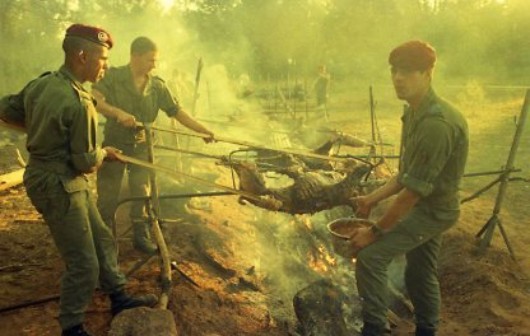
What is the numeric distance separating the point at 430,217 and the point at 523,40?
24.1 meters

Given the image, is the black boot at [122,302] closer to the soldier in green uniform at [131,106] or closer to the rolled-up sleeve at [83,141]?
the rolled-up sleeve at [83,141]

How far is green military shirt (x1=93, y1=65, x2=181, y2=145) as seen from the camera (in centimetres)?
491

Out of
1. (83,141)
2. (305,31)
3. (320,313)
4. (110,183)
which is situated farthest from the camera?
(305,31)

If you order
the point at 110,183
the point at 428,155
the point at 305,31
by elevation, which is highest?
the point at 305,31

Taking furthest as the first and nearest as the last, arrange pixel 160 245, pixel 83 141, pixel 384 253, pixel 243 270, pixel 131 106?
1. pixel 243 270
2. pixel 131 106
3. pixel 160 245
4. pixel 384 253
5. pixel 83 141

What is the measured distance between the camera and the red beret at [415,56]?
330cm

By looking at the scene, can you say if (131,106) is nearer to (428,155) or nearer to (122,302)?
(122,302)

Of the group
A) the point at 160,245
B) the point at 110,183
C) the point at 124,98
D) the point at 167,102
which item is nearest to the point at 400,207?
the point at 160,245

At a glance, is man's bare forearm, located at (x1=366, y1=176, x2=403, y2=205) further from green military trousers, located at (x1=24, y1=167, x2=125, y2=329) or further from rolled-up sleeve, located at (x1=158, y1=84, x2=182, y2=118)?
rolled-up sleeve, located at (x1=158, y1=84, x2=182, y2=118)

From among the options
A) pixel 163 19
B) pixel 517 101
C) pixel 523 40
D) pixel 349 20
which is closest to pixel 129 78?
pixel 517 101

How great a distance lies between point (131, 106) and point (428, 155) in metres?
3.47

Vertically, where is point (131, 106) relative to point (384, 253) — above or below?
above

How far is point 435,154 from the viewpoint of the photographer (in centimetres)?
320

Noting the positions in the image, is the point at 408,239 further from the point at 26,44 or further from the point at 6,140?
the point at 26,44
